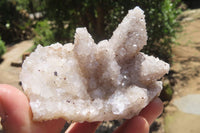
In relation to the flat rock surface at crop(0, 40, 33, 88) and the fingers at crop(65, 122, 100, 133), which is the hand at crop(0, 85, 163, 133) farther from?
the flat rock surface at crop(0, 40, 33, 88)

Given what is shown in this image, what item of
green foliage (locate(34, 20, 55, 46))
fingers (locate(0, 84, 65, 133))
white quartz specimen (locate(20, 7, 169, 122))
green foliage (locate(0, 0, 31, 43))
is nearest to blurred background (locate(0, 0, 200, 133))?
green foliage (locate(34, 20, 55, 46))

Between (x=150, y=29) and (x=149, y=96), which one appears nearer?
(x=149, y=96)

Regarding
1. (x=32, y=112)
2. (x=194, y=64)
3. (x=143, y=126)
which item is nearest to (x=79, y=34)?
(x=32, y=112)

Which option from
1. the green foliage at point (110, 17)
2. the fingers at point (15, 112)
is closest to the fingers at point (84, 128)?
the fingers at point (15, 112)

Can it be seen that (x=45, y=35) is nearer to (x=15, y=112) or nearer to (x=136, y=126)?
(x=15, y=112)

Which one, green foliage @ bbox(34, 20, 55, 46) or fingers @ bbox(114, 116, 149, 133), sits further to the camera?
green foliage @ bbox(34, 20, 55, 46)

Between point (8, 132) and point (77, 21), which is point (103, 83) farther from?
point (77, 21)

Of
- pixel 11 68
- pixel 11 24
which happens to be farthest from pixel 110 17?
pixel 11 24

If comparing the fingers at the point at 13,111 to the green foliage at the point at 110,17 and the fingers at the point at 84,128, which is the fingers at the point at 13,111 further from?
the green foliage at the point at 110,17

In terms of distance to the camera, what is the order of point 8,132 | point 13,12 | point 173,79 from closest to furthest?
point 8,132
point 173,79
point 13,12
